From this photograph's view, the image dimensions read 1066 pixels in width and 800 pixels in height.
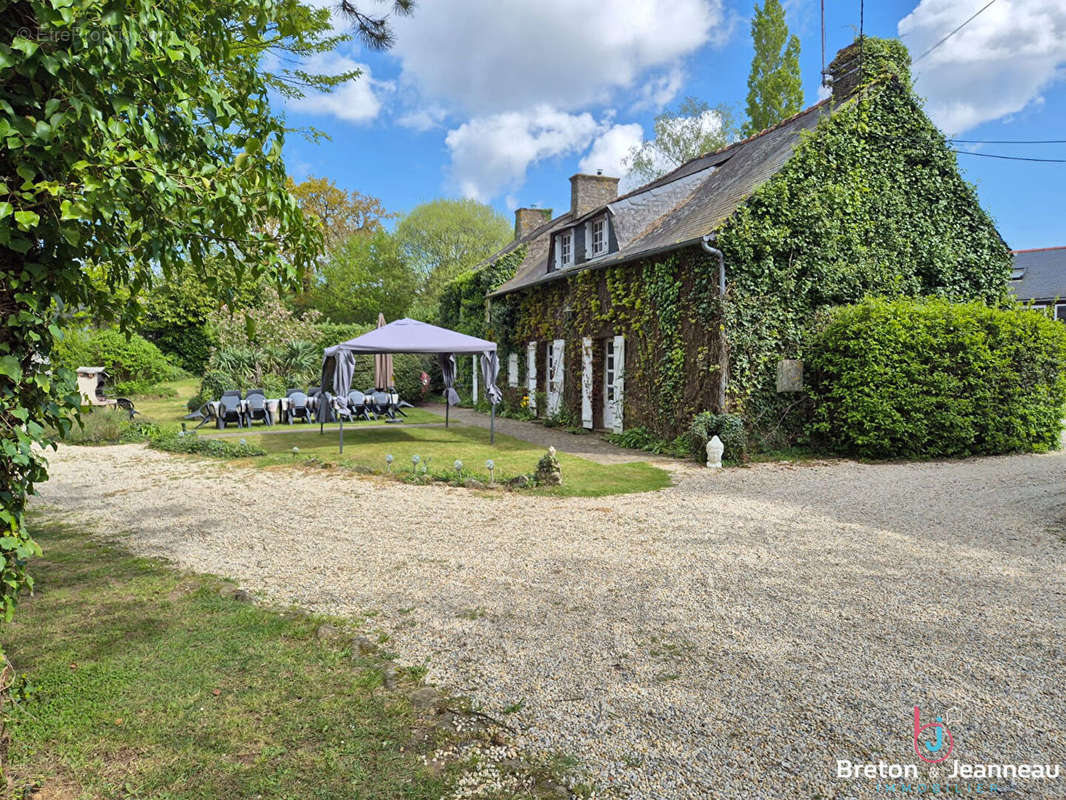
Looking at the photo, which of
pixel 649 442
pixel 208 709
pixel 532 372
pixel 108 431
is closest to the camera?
pixel 208 709

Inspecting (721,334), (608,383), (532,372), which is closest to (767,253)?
(721,334)

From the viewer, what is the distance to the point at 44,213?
2109 mm

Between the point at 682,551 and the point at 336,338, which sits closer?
the point at 682,551

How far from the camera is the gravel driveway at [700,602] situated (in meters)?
2.76

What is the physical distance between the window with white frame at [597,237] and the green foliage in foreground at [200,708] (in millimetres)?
12517

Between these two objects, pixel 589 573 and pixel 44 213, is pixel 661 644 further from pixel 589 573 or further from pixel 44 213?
pixel 44 213

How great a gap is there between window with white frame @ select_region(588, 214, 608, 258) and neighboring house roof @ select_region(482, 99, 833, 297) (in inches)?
9.4

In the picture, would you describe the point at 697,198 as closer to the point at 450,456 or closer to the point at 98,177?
the point at 450,456

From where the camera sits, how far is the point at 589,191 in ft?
67.4

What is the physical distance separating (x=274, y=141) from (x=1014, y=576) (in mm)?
5755

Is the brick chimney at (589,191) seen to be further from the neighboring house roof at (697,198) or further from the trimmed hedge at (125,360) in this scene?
the trimmed hedge at (125,360)

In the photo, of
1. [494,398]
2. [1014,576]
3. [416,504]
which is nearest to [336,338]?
[494,398]

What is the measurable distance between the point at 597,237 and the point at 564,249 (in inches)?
63.6

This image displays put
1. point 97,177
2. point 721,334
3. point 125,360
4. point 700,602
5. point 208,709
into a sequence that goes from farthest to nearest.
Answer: point 125,360 < point 721,334 < point 700,602 < point 208,709 < point 97,177
